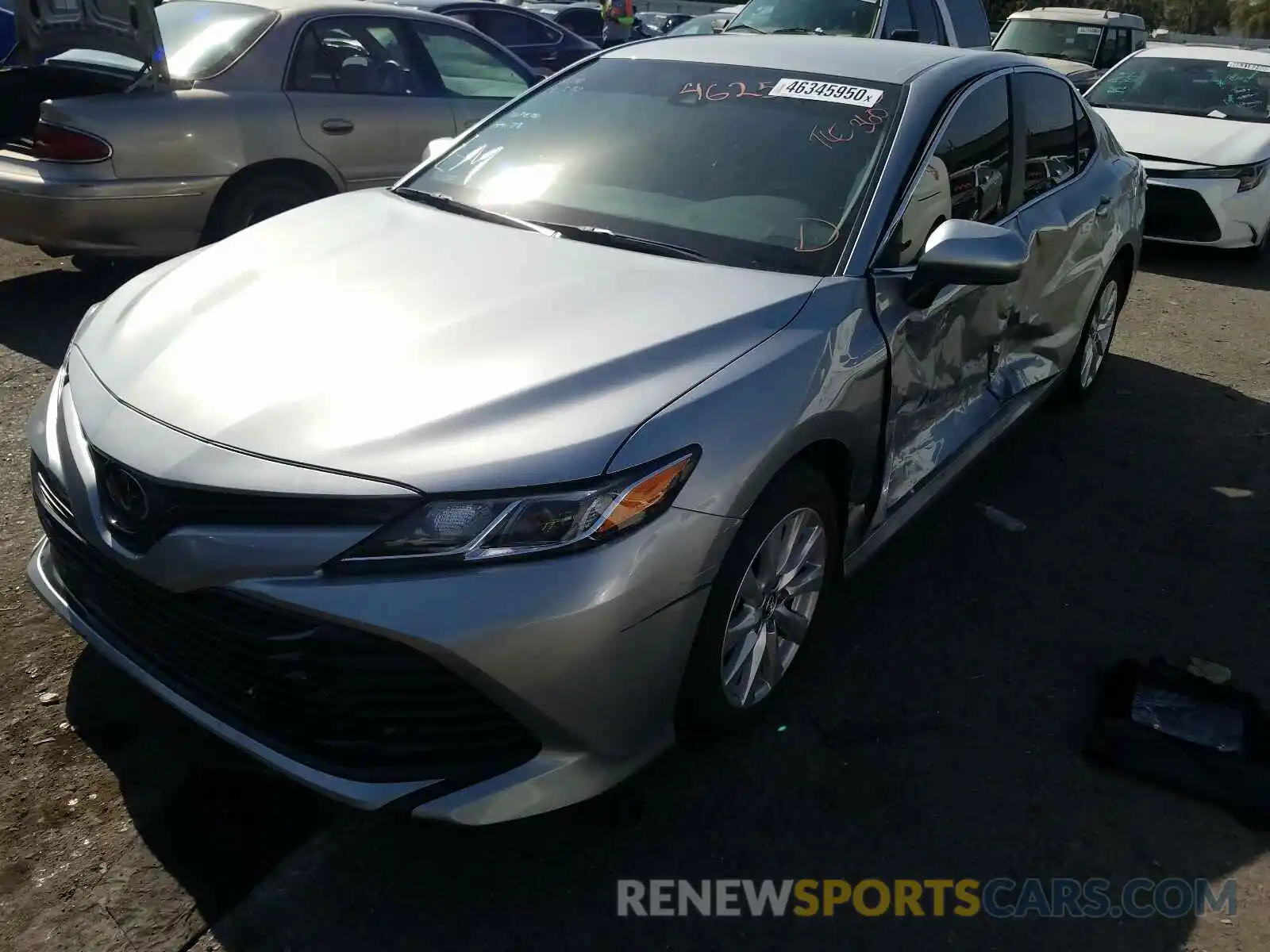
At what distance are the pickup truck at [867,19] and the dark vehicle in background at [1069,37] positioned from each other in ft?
10.5

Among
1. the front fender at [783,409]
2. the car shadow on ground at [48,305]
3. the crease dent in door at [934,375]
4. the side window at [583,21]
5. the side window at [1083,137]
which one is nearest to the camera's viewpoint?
the front fender at [783,409]

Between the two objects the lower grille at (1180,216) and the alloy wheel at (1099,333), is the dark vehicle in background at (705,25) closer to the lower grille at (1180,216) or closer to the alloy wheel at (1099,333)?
the lower grille at (1180,216)

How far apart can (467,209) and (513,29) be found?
793 centimetres

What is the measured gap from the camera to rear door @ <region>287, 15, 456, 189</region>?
600cm

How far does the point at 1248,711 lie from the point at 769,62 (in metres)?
2.42

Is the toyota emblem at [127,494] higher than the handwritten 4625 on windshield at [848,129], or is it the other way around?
the handwritten 4625 on windshield at [848,129]

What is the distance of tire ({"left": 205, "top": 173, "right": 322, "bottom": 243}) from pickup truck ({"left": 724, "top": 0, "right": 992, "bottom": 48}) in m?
4.59

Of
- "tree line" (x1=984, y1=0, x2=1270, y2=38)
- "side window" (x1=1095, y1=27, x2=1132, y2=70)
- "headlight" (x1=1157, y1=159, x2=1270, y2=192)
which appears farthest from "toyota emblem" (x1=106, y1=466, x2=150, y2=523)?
"tree line" (x1=984, y1=0, x2=1270, y2=38)

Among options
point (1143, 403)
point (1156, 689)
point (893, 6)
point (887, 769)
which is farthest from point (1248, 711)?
point (893, 6)

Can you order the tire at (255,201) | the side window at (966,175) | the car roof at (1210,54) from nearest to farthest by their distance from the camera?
the side window at (966,175) → the tire at (255,201) → the car roof at (1210,54)

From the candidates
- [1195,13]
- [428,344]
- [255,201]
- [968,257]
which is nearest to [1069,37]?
[255,201]

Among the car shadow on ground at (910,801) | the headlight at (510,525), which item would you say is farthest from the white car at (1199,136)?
the headlight at (510,525)

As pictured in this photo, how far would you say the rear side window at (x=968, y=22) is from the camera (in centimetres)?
1016

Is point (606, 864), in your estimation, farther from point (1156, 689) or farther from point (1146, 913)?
point (1156, 689)
